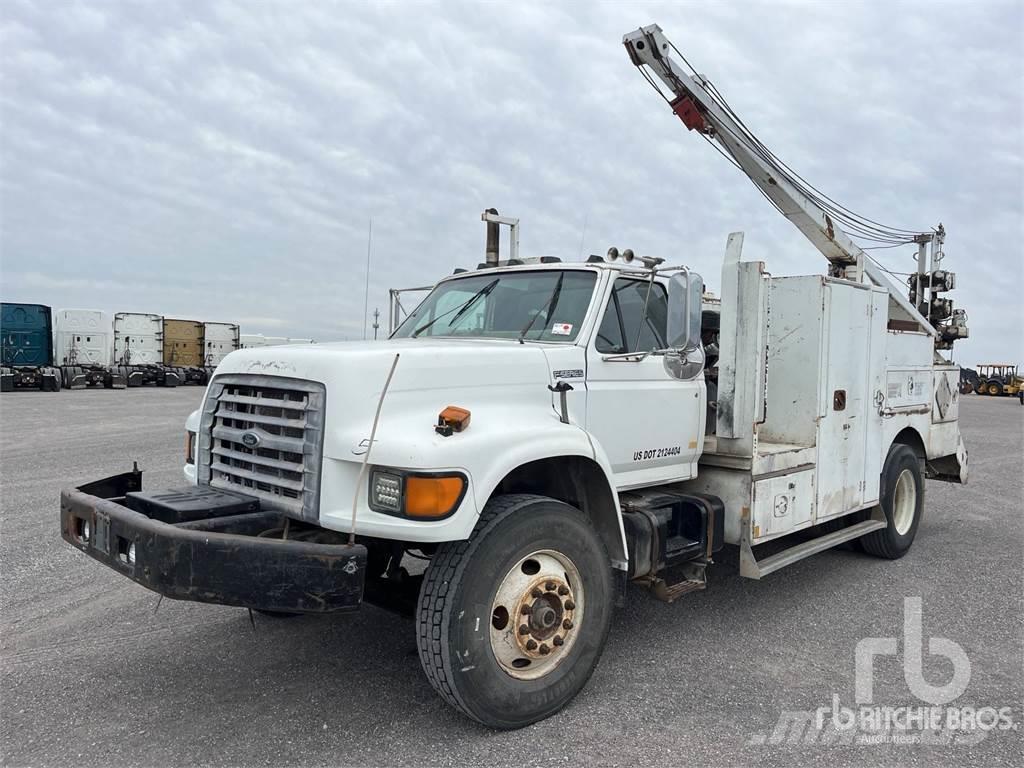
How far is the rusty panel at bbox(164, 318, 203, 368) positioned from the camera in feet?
114

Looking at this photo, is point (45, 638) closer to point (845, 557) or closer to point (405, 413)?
point (405, 413)

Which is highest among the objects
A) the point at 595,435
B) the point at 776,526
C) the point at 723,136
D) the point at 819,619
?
the point at 723,136

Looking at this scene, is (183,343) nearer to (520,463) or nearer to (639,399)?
(639,399)

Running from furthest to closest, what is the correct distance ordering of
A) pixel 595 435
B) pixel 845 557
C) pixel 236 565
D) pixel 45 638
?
pixel 845 557 → pixel 45 638 → pixel 595 435 → pixel 236 565

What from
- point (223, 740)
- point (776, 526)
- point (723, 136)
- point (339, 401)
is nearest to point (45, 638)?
point (223, 740)

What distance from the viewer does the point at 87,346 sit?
3066 centimetres

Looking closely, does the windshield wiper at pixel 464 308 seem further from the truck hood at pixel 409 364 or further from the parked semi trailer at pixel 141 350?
the parked semi trailer at pixel 141 350

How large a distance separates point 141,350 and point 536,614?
33984 mm

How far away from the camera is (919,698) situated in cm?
377

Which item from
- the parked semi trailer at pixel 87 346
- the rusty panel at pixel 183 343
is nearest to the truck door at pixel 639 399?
the parked semi trailer at pixel 87 346

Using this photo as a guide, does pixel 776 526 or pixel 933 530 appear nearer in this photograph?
pixel 776 526

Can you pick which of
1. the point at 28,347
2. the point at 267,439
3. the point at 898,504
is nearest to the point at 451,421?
the point at 267,439

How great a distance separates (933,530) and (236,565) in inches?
288

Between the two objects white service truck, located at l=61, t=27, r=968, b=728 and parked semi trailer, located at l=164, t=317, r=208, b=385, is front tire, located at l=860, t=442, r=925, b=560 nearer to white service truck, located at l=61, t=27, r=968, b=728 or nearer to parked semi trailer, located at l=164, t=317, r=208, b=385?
white service truck, located at l=61, t=27, r=968, b=728
